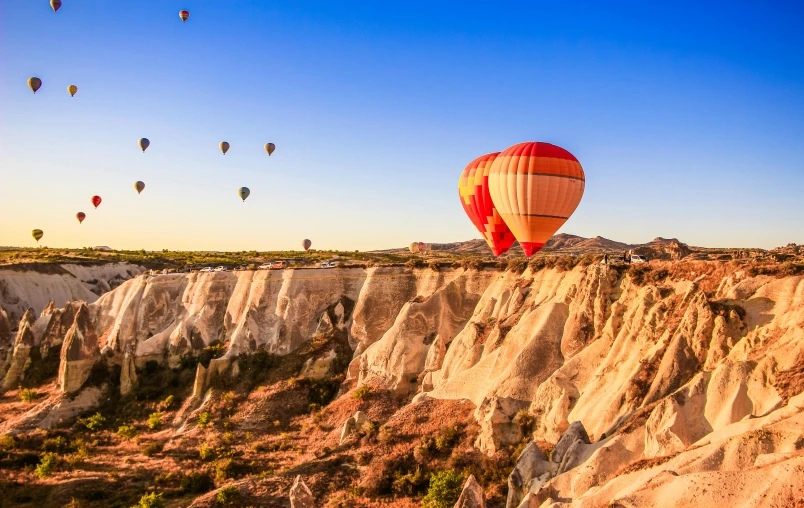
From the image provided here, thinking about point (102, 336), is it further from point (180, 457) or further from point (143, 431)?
point (180, 457)

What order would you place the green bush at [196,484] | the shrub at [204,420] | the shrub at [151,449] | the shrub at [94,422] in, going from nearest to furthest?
the green bush at [196,484], the shrub at [151,449], the shrub at [204,420], the shrub at [94,422]

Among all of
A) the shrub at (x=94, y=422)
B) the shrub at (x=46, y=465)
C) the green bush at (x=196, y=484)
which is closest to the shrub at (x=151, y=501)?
the green bush at (x=196, y=484)

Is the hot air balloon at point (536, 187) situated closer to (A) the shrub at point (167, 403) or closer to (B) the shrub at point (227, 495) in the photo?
(B) the shrub at point (227, 495)

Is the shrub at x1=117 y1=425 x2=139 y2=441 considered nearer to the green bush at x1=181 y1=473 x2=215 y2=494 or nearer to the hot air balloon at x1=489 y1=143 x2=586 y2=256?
the green bush at x1=181 y1=473 x2=215 y2=494

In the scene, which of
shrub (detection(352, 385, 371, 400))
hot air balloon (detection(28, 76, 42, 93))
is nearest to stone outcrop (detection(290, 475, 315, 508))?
shrub (detection(352, 385, 371, 400))

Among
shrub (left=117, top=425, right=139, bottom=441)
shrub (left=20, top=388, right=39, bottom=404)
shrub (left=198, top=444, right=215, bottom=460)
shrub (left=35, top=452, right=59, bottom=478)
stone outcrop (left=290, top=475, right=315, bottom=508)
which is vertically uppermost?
stone outcrop (left=290, top=475, right=315, bottom=508)

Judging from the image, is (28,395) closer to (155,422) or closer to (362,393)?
(155,422)

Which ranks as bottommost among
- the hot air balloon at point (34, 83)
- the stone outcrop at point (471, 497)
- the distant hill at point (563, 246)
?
the stone outcrop at point (471, 497)
